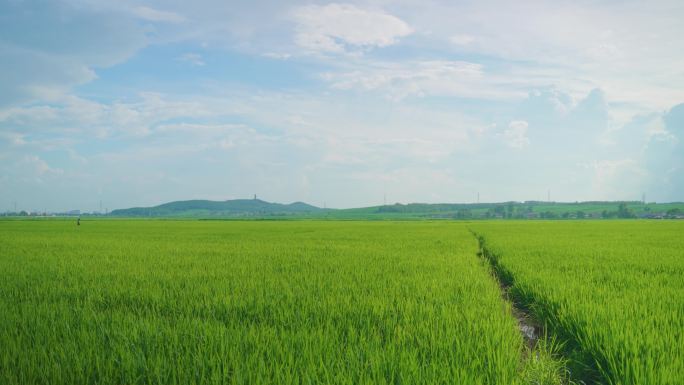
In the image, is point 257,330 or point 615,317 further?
point 615,317

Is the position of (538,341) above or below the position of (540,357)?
above

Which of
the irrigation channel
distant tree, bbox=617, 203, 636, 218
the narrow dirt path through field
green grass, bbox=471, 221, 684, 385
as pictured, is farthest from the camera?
distant tree, bbox=617, 203, 636, 218

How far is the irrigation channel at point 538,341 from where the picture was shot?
3775 millimetres

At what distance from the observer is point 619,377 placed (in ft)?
10.5

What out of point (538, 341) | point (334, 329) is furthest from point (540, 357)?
point (334, 329)

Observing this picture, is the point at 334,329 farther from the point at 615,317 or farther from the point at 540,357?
the point at 615,317

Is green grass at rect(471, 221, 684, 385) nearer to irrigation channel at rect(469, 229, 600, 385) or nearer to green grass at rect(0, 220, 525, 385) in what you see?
irrigation channel at rect(469, 229, 600, 385)

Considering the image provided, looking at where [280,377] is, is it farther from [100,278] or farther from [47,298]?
[100,278]

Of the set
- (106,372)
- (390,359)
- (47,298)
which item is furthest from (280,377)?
(47,298)

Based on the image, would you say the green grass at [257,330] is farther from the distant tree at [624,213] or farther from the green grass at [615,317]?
the distant tree at [624,213]

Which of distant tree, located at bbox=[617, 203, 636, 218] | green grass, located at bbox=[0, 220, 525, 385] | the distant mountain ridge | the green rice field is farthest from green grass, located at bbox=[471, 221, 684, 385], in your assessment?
distant tree, located at bbox=[617, 203, 636, 218]

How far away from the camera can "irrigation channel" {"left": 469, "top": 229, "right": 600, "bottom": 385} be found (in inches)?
149

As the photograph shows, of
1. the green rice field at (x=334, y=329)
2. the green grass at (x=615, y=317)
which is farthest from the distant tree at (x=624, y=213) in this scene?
the green rice field at (x=334, y=329)

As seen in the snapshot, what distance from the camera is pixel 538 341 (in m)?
3.83
